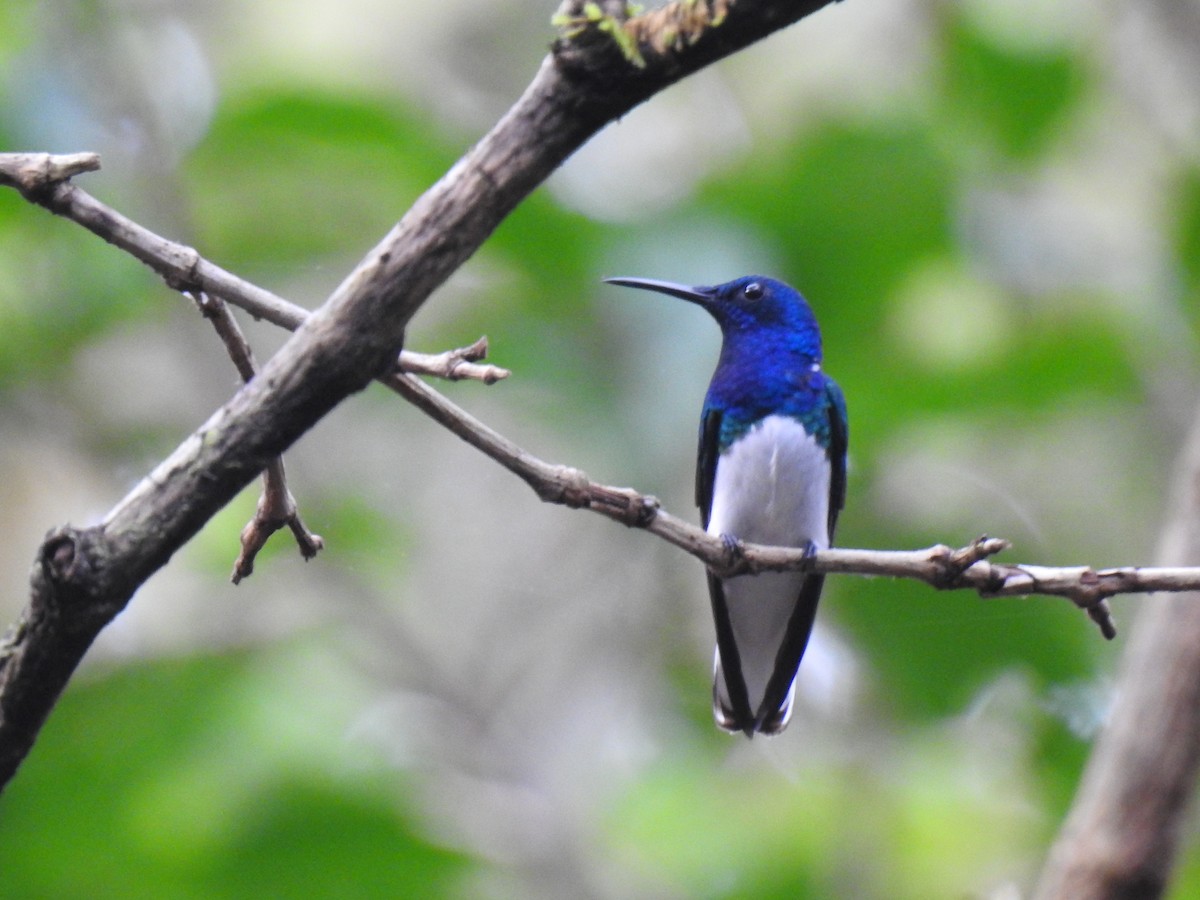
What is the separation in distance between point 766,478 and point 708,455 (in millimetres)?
239

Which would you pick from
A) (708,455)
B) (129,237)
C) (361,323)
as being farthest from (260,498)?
(708,455)

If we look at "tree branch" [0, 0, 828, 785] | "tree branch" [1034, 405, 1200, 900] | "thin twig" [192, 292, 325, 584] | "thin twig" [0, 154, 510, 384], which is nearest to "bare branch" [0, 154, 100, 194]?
"thin twig" [0, 154, 510, 384]

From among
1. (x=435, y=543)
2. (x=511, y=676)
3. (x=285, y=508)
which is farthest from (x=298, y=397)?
(x=435, y=543)

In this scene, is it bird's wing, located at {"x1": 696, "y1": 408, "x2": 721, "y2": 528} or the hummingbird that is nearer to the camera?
the hummingbird

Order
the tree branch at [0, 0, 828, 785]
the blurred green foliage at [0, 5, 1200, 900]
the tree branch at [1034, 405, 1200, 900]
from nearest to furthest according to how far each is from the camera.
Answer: the tree branch at [0, 0, 828, 785] → the tree branch at [1034, 405, 1200, 900] → the blurred green foliage at [0, 5, 1200, 900]

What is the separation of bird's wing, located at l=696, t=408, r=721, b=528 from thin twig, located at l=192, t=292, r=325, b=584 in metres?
1.89

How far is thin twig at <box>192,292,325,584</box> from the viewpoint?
147cm

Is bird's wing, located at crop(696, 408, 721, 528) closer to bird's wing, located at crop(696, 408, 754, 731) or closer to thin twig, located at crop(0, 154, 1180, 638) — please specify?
bird's wing, located at crop(696, 408, 754, 731)

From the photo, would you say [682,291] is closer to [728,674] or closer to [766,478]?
[766,478]

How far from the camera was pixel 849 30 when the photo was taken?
7.33 meters

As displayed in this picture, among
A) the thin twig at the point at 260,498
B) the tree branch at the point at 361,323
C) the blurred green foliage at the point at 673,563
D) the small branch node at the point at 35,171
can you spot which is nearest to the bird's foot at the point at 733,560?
the thin twig at the point at 260,498

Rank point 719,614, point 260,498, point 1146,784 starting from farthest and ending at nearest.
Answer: point 719,614, point 1146,784, point 260,498

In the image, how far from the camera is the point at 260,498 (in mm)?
1575

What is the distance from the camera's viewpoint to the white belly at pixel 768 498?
329cm
